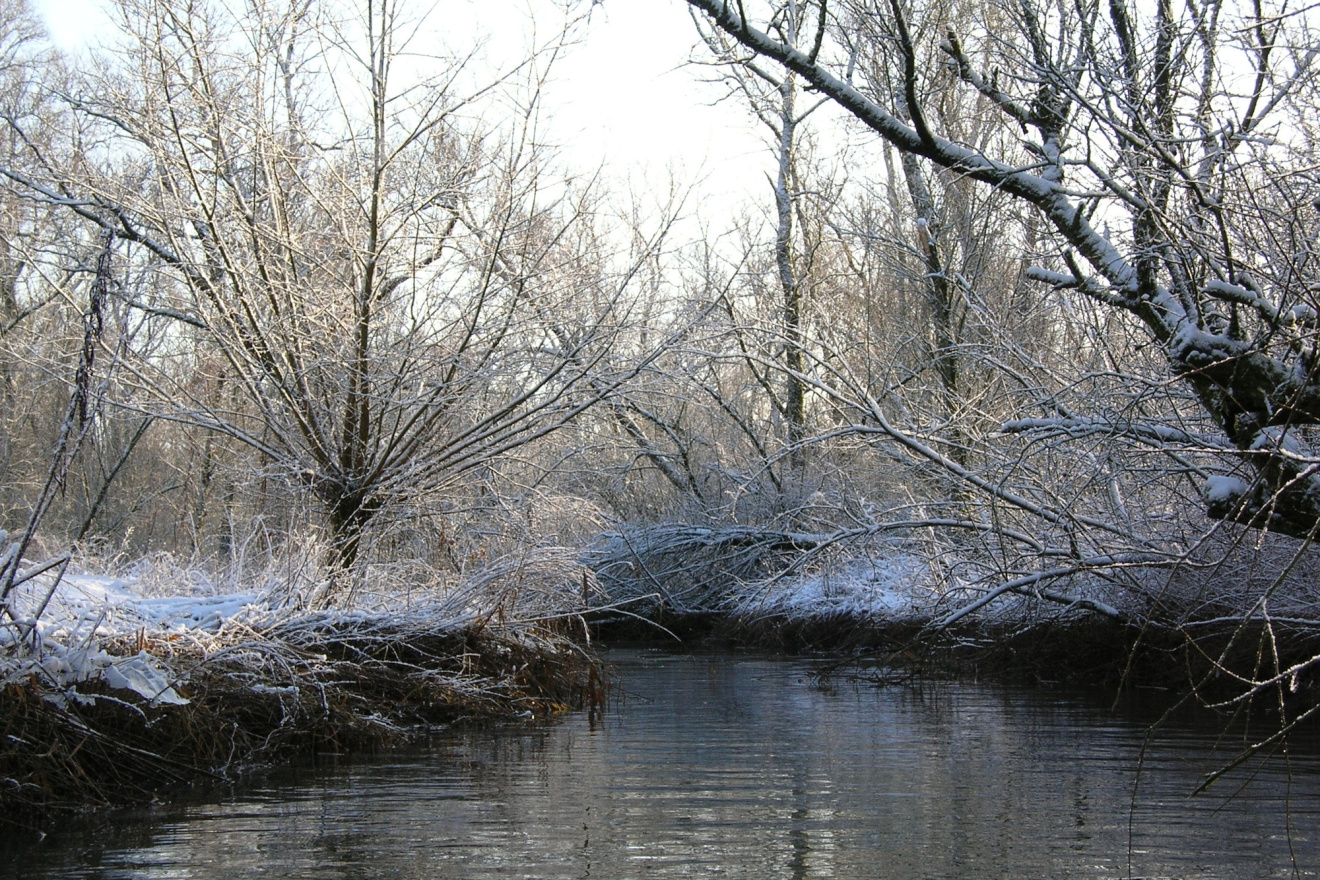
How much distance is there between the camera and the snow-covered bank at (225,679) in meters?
6.01

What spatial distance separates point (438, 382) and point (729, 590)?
26.3 ft

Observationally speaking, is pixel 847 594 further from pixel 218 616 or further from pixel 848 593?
pixel 218 616

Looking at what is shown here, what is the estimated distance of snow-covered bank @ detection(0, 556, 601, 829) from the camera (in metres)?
6.01

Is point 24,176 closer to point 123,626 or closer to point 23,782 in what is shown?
point 123,626

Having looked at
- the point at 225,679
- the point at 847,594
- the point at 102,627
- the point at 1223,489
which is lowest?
the point at 225,679

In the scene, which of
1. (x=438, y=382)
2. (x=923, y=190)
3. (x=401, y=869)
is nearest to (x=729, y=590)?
(x=923, y=190)

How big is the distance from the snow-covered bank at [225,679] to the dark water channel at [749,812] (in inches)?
17.0

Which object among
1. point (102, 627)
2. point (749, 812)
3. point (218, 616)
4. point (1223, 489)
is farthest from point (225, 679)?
point (1223, 489)

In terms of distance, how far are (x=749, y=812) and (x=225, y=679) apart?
11.0 ft

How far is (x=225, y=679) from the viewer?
23.9 ft

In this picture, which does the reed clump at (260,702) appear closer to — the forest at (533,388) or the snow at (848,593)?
the forest at (533,388)

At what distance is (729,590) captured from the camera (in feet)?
58.2

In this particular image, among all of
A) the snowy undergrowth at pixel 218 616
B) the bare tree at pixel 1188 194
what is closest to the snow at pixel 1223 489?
the bare tree at pixel 1188 194

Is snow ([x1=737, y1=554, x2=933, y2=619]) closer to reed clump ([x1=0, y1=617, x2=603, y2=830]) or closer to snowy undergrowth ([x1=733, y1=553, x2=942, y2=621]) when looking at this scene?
snowy undergrowth ([x1=733, y1=553, x2=942, y2=621])
